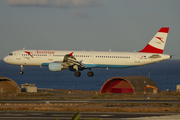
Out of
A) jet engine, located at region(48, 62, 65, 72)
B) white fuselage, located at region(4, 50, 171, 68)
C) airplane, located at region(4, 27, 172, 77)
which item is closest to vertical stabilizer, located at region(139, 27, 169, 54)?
airplane, located at region(4, 27, 172, 77)

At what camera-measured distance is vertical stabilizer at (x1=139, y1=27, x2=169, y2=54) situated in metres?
69.1

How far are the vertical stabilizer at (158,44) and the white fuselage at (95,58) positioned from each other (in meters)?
2.37

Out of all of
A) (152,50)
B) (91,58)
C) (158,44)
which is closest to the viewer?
A: (91,58)

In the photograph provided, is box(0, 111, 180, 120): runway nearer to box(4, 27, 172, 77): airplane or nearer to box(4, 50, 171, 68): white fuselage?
box(4, 27, 172, 77): airplane

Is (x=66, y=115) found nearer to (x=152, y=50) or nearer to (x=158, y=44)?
(x=152, y=50)

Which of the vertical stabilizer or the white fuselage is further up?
the vertical stabilizer

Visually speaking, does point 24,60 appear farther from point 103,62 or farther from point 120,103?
point 120,103

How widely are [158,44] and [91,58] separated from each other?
14.6 metres

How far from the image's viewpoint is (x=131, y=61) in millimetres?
67312

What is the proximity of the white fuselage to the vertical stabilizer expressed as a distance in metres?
2.37

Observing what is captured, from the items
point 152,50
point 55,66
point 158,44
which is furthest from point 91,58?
point 158,44

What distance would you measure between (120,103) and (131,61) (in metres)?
14.2

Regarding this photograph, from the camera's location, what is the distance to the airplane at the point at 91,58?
6725 centimetres

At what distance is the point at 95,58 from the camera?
68.2 metres
